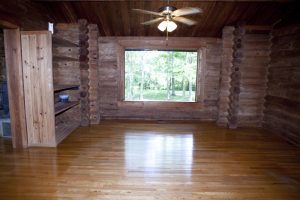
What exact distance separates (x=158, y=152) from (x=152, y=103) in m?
2.34

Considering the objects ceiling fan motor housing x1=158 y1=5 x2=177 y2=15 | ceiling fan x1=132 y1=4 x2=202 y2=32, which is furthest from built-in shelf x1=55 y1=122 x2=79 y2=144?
ceiling fan motor housing x1=158 y1=5 x2=177 y2=15

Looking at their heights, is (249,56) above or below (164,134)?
above

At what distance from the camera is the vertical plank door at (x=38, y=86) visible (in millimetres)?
3221

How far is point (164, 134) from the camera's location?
4320mm

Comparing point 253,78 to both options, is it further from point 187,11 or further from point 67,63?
point 67,63

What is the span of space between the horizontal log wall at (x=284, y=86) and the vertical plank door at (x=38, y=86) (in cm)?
461

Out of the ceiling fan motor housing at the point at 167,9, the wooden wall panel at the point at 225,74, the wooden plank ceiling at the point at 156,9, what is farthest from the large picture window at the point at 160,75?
the ceiling fan motor housing at the point at 167,9

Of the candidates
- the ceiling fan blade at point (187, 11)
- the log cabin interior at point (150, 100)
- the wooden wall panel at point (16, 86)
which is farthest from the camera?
the wooden wall panel at point (16, 86)

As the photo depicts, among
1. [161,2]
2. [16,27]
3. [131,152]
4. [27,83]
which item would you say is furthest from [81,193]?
[161,2]

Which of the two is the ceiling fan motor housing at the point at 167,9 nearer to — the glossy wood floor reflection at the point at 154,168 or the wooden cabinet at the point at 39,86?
the wooden cabinet at the point at 39,86

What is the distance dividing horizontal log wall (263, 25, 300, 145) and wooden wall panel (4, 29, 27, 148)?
5107mm

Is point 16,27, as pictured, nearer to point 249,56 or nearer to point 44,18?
point 44,18

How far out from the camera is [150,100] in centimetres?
560

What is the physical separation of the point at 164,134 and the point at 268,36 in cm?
354
